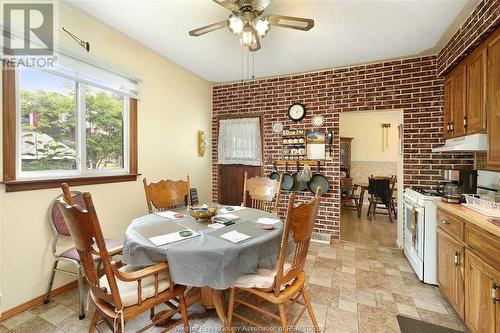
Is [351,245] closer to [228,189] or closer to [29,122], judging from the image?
[228,189]

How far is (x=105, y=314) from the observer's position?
4.27 feet

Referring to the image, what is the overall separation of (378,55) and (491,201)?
2.15 meters

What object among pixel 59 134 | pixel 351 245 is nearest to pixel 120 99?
pixel 59 134

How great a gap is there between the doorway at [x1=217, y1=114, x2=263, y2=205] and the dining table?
2381 millimetres

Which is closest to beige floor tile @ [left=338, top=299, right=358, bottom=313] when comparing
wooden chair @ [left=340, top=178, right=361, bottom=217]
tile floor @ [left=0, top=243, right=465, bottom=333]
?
tile floor @ [left=0, top=243, right=465, bottom=333]

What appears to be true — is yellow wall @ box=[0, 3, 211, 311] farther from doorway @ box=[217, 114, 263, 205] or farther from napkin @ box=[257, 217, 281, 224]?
napkin @ box=[257, 217, 281, 224]

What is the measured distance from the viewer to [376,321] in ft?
6.13

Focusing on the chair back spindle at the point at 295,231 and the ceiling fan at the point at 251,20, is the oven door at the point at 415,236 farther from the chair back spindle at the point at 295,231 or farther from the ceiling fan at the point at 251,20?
the ceiling fan at the point at 251,20

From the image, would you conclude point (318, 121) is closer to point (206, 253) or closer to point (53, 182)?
point (206, 253)

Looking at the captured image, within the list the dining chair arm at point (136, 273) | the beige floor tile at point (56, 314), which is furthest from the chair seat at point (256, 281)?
the beige floor tile at point (56, 314)

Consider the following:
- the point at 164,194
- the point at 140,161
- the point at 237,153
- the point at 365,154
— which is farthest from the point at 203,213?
the point at 365,154

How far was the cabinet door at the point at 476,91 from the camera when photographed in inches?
79.0

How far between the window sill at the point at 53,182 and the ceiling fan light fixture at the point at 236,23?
6.53 ft

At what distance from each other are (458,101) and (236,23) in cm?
248
